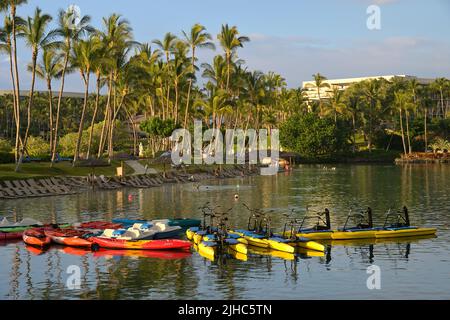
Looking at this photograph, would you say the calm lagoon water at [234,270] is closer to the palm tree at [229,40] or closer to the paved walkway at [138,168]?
the paved walkway at [138,168]

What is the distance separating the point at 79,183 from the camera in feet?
262

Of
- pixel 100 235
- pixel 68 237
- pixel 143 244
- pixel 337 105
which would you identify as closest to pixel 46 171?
pixel 68 237

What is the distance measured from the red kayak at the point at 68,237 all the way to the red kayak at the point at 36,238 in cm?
41

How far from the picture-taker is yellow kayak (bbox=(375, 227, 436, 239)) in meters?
44.1

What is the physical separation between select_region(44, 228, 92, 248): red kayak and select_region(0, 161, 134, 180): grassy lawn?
3190cm

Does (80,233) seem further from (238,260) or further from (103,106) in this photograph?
(103,106)

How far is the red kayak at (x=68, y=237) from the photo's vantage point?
42.3 meters

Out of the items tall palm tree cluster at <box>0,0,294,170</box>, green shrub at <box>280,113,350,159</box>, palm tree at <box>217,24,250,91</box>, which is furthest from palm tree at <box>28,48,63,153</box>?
green shrub at <box>280,113,350,159</box>

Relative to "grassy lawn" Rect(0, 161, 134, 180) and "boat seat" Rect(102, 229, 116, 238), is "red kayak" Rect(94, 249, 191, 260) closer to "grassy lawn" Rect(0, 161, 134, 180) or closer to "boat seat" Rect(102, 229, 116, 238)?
"boat seat" Rect(102, 229, 116, 238)

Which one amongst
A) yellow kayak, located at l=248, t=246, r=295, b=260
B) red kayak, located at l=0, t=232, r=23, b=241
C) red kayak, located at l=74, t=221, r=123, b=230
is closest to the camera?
yellow kayak, located at l=248, t=246, r=295, b=260

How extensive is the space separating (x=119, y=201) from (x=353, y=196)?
26.8 meters
